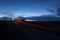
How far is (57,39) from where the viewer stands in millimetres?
12344

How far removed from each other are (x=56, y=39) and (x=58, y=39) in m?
0.18

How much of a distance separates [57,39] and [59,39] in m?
0.18

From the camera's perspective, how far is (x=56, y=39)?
12336 millimetres

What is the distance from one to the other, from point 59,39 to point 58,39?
103 mm

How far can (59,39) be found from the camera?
1227 cm

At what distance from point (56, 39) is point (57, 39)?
0.30 ft

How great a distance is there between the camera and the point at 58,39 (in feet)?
40.5

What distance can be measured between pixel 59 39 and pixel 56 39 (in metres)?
0.26

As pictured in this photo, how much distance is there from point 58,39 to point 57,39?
3.5 inches
